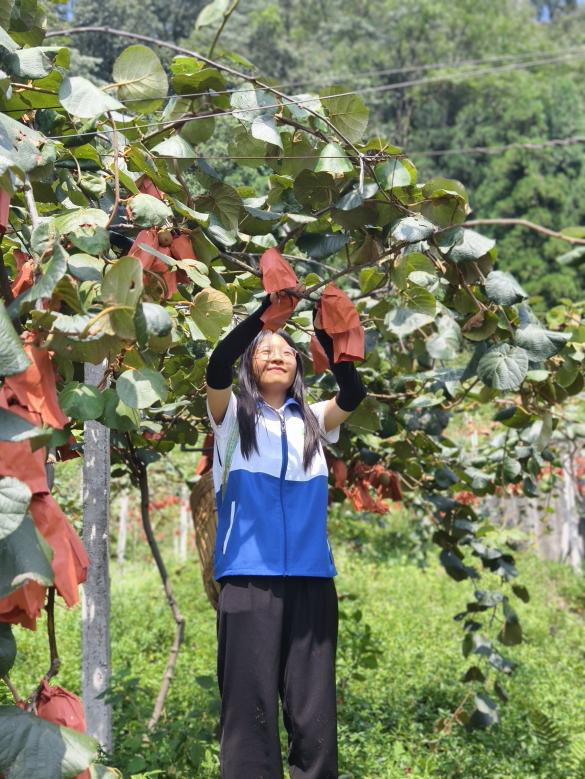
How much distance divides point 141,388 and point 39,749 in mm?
532

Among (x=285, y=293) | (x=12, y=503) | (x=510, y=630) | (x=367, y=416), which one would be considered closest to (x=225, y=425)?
(x=285, y=293)

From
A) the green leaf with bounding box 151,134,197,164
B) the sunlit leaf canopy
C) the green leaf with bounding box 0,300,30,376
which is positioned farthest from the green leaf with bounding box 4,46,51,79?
the green leaf with bounding box 0,300,30,376

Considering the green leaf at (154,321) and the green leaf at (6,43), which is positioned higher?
the green leaf at (6,43)

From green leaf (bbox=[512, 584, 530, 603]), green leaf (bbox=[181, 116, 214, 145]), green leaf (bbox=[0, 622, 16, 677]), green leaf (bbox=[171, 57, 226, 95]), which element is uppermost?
green leaf (bbox=[171, 57, 226, 95])

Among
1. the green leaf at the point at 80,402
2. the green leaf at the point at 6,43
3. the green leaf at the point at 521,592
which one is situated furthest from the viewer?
the green leaf at the point at 521,592

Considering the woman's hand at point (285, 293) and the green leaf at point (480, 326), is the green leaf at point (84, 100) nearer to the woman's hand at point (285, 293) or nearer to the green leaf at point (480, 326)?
the woman's hand at point (285, 293)

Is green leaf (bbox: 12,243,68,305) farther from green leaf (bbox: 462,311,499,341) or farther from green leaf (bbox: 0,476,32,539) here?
green leaf (bbox: 462,311,499,341)

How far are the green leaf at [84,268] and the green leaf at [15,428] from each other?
14.0 inches

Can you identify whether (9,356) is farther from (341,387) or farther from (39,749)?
(341,387)

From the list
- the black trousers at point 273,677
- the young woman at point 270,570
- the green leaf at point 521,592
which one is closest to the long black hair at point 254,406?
the young woman at point 270,570

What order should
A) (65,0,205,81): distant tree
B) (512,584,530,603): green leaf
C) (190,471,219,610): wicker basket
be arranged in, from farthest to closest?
(65,0,205,81): distant tree → (512,584,530,603): green leaf → (190,471,219,610): wicker basket

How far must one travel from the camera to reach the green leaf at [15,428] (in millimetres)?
1243

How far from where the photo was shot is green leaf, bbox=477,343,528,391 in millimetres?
2154

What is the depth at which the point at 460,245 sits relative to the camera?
2.05 m
